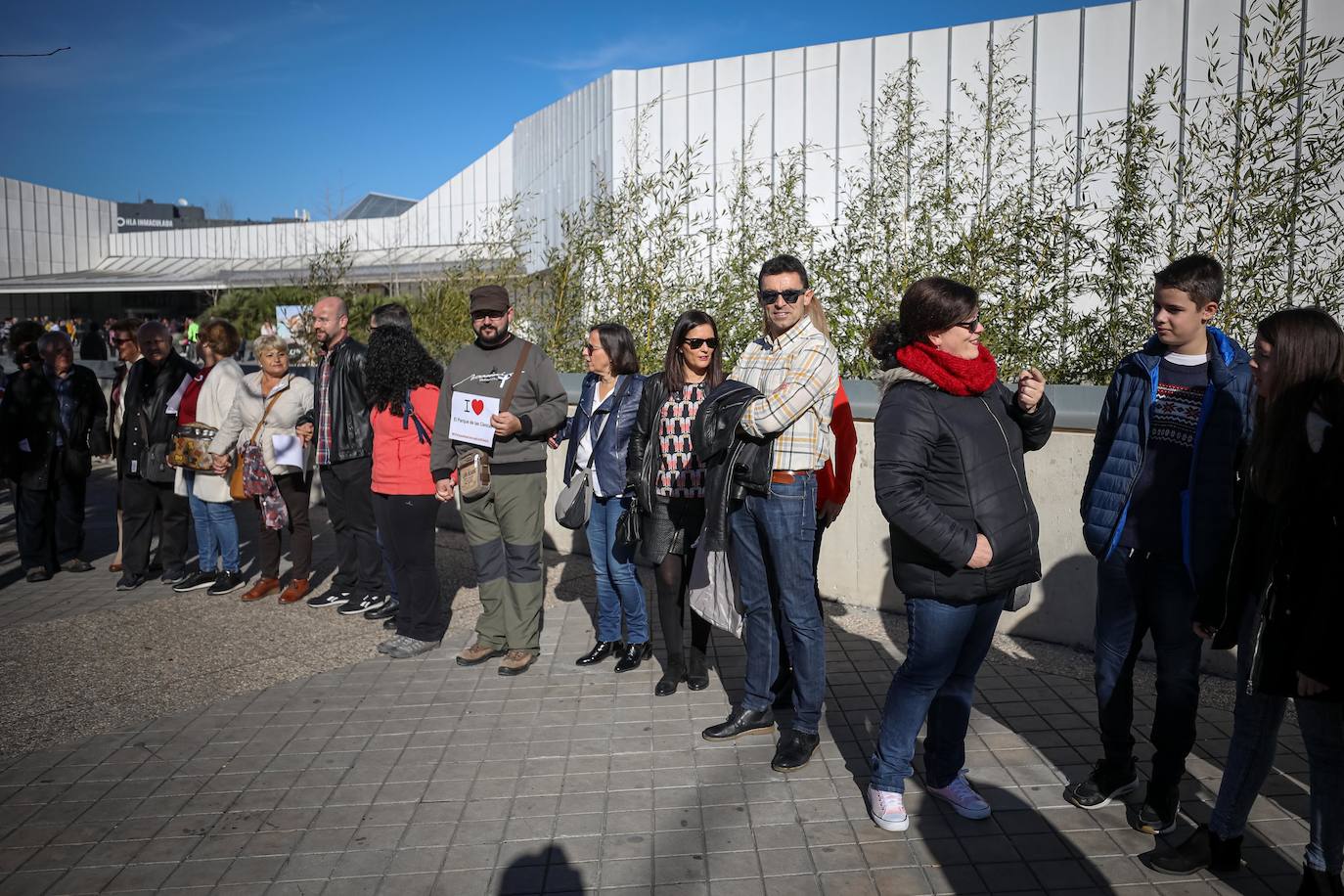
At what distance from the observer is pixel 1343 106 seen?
617 cm

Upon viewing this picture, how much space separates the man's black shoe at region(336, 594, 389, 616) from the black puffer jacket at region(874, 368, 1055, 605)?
4.34 m

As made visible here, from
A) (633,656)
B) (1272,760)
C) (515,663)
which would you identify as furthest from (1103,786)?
(515,663)

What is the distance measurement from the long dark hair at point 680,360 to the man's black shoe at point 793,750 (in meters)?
1.63

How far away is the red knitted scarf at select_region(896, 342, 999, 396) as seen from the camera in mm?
3354

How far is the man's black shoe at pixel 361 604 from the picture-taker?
673cm

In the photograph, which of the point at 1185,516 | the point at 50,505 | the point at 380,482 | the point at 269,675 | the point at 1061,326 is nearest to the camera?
the point at 1185,516

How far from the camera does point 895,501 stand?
331 centimetres

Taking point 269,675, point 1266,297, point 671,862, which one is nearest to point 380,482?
point 269,675

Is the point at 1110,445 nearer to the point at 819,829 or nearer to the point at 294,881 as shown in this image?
the point at 819,829

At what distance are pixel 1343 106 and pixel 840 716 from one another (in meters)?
4.95

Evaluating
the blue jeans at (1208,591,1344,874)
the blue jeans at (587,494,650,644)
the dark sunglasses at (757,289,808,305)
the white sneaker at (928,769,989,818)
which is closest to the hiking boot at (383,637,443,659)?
the blue jeans at (587,494,650,644)

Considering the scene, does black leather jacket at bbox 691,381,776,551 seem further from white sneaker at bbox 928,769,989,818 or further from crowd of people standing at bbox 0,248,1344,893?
white sneaker at bbox 928,769,989,818

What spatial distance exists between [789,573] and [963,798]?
1052 millimetres

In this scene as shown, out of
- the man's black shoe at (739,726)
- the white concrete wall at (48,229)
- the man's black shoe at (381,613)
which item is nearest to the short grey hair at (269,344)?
the man's black shoe at (381,613)
